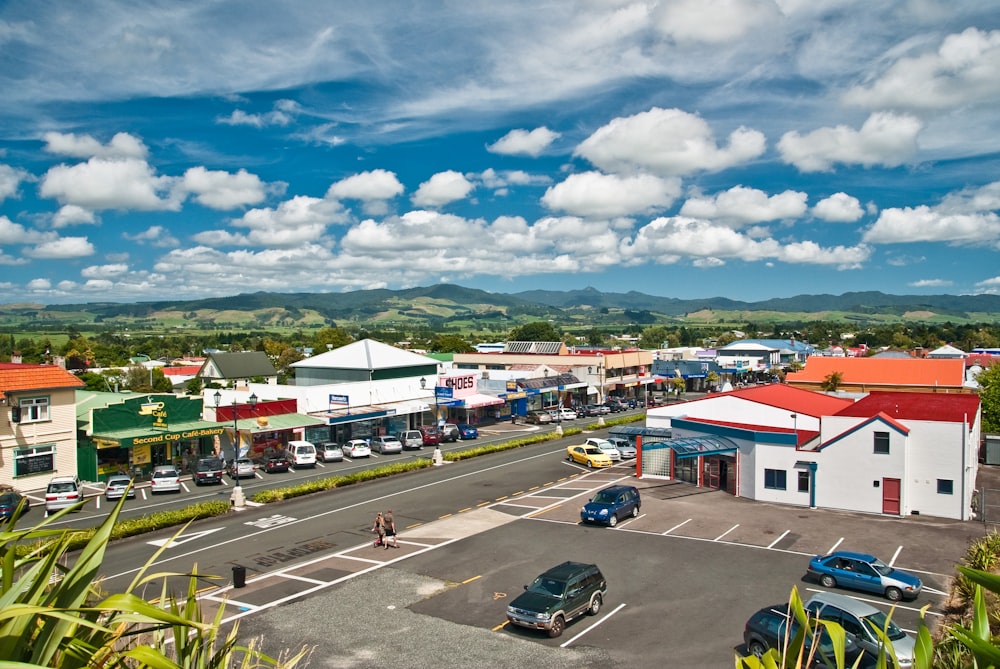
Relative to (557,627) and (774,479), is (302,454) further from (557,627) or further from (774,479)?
(557,627)

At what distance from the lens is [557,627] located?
2045 centimetres

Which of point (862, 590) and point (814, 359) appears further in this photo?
point (814, 359)

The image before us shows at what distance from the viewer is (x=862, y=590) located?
79.8 ft

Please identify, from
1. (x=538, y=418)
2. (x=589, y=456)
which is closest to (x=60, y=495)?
(x=589, y=456)

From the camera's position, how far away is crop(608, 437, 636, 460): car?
5150 centimetres

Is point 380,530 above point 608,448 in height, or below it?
above

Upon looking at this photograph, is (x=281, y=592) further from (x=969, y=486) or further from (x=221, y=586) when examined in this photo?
(x=969, y=486)

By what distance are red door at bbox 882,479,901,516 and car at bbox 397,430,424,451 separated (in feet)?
110

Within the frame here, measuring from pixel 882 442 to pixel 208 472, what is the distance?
126 ft

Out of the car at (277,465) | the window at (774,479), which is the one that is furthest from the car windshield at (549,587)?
the car at (277,465)

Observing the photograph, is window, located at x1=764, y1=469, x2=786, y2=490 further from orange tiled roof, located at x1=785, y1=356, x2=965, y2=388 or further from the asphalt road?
orange tiled roof, located at x1=785, y1=356, x2=965, y2=388

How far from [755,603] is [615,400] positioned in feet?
213

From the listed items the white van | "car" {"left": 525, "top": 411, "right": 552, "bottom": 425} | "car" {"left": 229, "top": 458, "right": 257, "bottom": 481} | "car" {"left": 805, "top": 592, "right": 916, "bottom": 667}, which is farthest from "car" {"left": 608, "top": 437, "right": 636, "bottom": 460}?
"car" {"left": 805, "top": 592, "right": 916, "bottom": 667}

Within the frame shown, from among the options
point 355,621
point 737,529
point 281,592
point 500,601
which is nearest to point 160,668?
point 355,621
